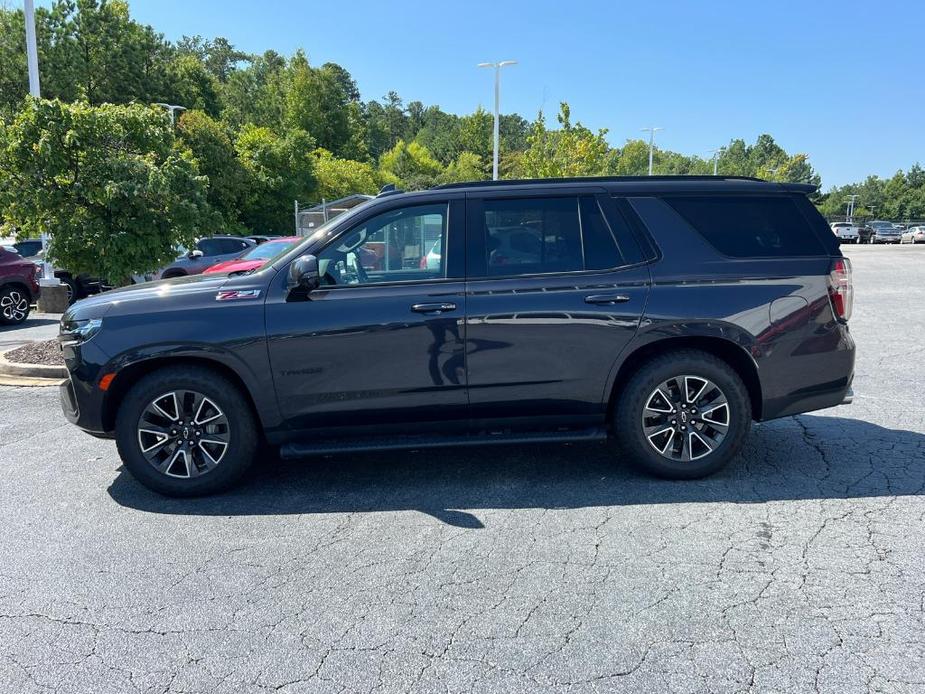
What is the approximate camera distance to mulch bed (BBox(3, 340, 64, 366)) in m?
8.16

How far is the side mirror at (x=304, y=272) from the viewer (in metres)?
4.14

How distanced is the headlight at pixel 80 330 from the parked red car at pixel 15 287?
9639mm

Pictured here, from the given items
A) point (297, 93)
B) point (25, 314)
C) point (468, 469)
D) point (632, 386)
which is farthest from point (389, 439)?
point (297, 93)

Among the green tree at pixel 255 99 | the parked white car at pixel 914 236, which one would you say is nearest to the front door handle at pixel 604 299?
the green tree at pixel 255 99

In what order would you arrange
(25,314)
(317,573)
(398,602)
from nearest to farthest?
1. (398,602)
2. (317,573)
3. (25,314)

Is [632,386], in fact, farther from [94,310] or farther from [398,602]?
[94,310]

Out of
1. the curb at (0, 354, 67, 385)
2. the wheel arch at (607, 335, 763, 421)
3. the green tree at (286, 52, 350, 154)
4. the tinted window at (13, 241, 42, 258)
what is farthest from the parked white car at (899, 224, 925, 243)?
the curb at (0, 354, 67, 385)

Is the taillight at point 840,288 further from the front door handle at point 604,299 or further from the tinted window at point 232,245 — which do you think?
the tinted window at point 232,245

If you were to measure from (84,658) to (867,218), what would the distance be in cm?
9929

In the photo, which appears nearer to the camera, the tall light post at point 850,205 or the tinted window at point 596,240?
the tinted window at point 596,240

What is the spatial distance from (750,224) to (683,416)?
1398mm

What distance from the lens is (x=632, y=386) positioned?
4.48 metres

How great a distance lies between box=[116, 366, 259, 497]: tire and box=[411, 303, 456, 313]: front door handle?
126 centimetres

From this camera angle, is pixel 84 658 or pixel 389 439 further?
pixel 389 439
